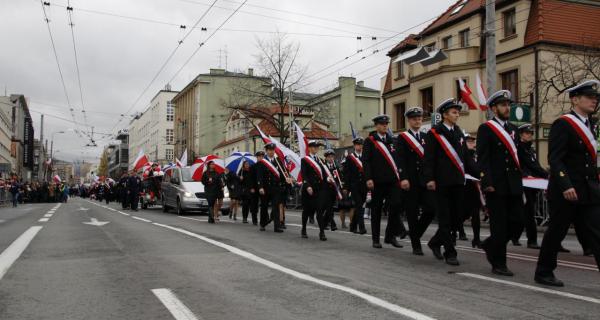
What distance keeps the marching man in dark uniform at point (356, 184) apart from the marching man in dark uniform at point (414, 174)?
156 inches

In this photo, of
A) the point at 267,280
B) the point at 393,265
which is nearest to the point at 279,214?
the point at 393,265

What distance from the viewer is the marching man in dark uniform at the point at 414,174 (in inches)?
320

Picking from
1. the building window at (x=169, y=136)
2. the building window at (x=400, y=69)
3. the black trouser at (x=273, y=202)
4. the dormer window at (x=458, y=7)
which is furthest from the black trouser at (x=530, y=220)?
the building window at (x=169, y=136)

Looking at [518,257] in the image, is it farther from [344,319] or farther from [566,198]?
[344,319]

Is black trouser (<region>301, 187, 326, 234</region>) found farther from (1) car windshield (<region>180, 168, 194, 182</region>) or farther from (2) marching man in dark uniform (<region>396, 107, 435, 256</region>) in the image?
(1) car windshield (<region>180, 168, 194, 182</region>)

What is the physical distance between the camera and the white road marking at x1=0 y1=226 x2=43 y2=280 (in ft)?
24.0

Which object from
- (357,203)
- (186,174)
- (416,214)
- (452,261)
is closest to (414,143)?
(416,214)

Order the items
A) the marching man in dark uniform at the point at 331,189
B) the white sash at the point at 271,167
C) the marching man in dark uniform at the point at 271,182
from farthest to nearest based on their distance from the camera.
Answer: the white sash at the point at 271,167, the marching man in dark uniform at the point at 271,182, the marching man in dark uniform at the point at 331,189

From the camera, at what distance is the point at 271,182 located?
12898 millimetres

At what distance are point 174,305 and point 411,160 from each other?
4.35 m

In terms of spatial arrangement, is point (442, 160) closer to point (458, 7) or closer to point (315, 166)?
point (315, 166)

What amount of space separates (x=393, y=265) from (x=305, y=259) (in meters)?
1.23

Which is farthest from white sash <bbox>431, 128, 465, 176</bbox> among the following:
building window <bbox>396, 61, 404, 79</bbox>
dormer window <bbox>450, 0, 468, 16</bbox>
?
building window <bbox>396, 61, 404, 79</bbox>

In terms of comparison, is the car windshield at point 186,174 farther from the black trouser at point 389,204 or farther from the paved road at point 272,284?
the black trouser at point 389,204
